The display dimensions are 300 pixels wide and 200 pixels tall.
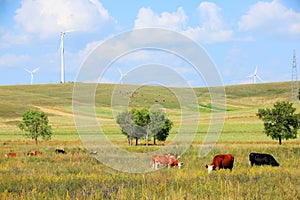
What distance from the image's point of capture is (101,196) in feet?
34.8

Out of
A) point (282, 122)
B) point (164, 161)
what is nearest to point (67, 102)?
point (282, 122)

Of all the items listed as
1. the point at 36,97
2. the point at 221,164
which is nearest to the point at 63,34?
the point at 221,164

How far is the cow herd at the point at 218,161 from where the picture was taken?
63.8 feet

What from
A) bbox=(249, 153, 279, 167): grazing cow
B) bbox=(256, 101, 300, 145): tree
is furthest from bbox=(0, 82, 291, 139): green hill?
bbox=(249, 153, 279, 167): grazing cow

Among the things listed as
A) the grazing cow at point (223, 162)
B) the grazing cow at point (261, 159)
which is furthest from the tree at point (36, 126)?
the grazing cow at point (223, 162)

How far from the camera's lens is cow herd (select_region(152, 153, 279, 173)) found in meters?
19.4

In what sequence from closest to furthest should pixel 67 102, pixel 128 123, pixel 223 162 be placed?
pixel 223 162, pixel 128 123, pixel 67 102

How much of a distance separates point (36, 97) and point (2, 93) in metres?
15.3

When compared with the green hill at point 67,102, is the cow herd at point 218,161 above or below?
below

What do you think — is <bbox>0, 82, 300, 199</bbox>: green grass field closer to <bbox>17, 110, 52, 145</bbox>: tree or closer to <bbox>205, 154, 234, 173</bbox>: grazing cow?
<bbox>205, 154, 234, 173</bbox>: grazing cow

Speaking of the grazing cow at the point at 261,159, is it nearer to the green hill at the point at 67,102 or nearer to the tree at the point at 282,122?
the tree at the point at 282,122

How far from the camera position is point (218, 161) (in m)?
19.6

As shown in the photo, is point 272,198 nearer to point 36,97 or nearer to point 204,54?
point 204,54

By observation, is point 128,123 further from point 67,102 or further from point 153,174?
point 67,102
